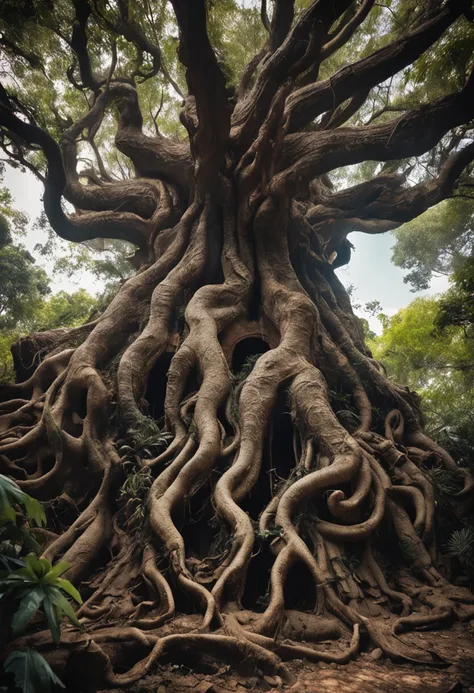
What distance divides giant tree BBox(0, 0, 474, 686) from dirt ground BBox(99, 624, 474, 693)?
0.08 meters

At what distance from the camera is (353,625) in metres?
2.48

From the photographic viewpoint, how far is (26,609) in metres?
1.50

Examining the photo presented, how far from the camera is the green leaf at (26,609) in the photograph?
142 centimetres

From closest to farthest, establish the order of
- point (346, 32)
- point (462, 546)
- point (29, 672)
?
point (29, 672) → point (462, 546) → point (346, 32)

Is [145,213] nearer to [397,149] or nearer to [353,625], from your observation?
[397,149]

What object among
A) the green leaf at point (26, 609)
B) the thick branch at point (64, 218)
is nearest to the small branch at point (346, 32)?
the thick branch at point (64, 218)

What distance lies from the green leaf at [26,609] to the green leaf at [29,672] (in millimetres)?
110

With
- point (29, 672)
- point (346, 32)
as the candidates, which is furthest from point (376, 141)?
point (29, 672)

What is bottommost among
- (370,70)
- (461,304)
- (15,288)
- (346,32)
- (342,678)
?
(342,678)

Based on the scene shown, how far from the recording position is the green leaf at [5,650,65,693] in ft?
4.51

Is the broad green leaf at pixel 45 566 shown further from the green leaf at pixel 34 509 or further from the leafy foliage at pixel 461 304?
the leafy foliage at pixel 461 304

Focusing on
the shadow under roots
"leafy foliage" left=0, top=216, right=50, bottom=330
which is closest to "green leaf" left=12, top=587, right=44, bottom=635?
the shadow under roots

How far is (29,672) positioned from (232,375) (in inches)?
138

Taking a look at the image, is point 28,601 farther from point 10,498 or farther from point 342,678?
point 342,678
